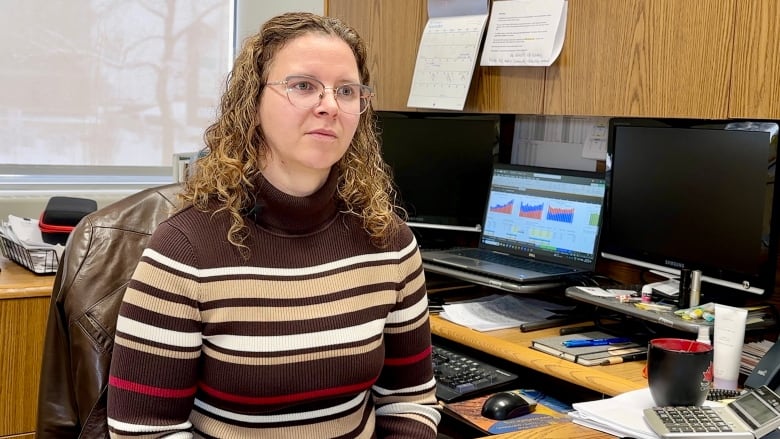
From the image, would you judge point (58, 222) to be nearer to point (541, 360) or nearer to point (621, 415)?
point (541, 360)

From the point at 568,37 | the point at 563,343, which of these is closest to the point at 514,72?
the point at 568,37

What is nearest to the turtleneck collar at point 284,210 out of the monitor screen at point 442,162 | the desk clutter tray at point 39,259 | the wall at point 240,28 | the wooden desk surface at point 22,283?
the monitor screen at point 442,162

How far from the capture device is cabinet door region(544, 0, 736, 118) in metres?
1.62

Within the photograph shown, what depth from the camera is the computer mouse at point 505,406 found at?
161cm

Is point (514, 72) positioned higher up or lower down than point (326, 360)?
higher up

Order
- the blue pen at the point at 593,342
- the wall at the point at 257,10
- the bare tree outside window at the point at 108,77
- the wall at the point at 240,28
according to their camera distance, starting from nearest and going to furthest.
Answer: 1. the blue pen at the point at 593,342
2. the wall at the point at 240,28
3. the bare tree outside window at the point at 108,77
4. the wall at the point at 257,10

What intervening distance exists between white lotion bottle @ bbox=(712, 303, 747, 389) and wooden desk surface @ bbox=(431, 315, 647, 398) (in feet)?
0.47

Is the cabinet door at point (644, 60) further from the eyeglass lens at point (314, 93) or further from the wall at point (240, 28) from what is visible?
the wall at point (240, 28)

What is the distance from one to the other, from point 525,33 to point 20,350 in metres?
1.60

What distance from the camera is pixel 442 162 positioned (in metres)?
2.35

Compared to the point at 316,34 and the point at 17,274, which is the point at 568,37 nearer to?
the point at 316,34

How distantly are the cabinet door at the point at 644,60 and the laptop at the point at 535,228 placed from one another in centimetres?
23

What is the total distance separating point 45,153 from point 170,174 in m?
0.49

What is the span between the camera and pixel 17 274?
2.41 meters
